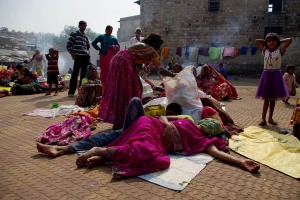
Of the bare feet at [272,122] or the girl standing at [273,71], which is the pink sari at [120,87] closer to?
the girl standing at [273,71]

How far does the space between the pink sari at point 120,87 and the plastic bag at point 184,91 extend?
0.81m

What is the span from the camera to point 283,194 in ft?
8.18

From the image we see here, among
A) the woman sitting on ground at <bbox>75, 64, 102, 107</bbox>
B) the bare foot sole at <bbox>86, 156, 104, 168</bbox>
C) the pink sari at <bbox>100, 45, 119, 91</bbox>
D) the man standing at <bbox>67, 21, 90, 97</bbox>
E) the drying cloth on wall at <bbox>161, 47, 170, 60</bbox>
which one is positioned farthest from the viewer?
the drying cloth on wall at <bbox>161, 47, 170, 60</bbox>

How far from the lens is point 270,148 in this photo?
3658mm

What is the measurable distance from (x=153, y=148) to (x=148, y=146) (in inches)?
2.5

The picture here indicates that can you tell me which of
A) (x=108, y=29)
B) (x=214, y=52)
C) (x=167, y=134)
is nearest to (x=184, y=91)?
(x=167, y=134)

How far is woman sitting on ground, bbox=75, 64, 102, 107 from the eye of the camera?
21.3ft

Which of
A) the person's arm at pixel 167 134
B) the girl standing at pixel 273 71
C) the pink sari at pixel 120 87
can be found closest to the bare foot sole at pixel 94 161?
the person's arm at pixel 167 134

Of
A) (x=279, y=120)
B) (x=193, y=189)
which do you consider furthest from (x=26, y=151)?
(x=279, y=120)

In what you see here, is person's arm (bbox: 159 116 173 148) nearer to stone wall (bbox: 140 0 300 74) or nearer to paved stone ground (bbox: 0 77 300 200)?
paved stone ground (bbox: 0 77 300 200)

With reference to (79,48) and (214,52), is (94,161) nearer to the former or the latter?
(79,48)

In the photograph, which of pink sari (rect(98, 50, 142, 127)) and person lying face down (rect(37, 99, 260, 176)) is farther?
pink sari (rect(98, 50, 142, 127))

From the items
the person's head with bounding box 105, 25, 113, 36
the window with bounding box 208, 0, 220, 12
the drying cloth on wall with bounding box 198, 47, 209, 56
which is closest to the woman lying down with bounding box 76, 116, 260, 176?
the person's head with bounding box 105, 25, 113, 36

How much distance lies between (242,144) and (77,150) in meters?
2.26
